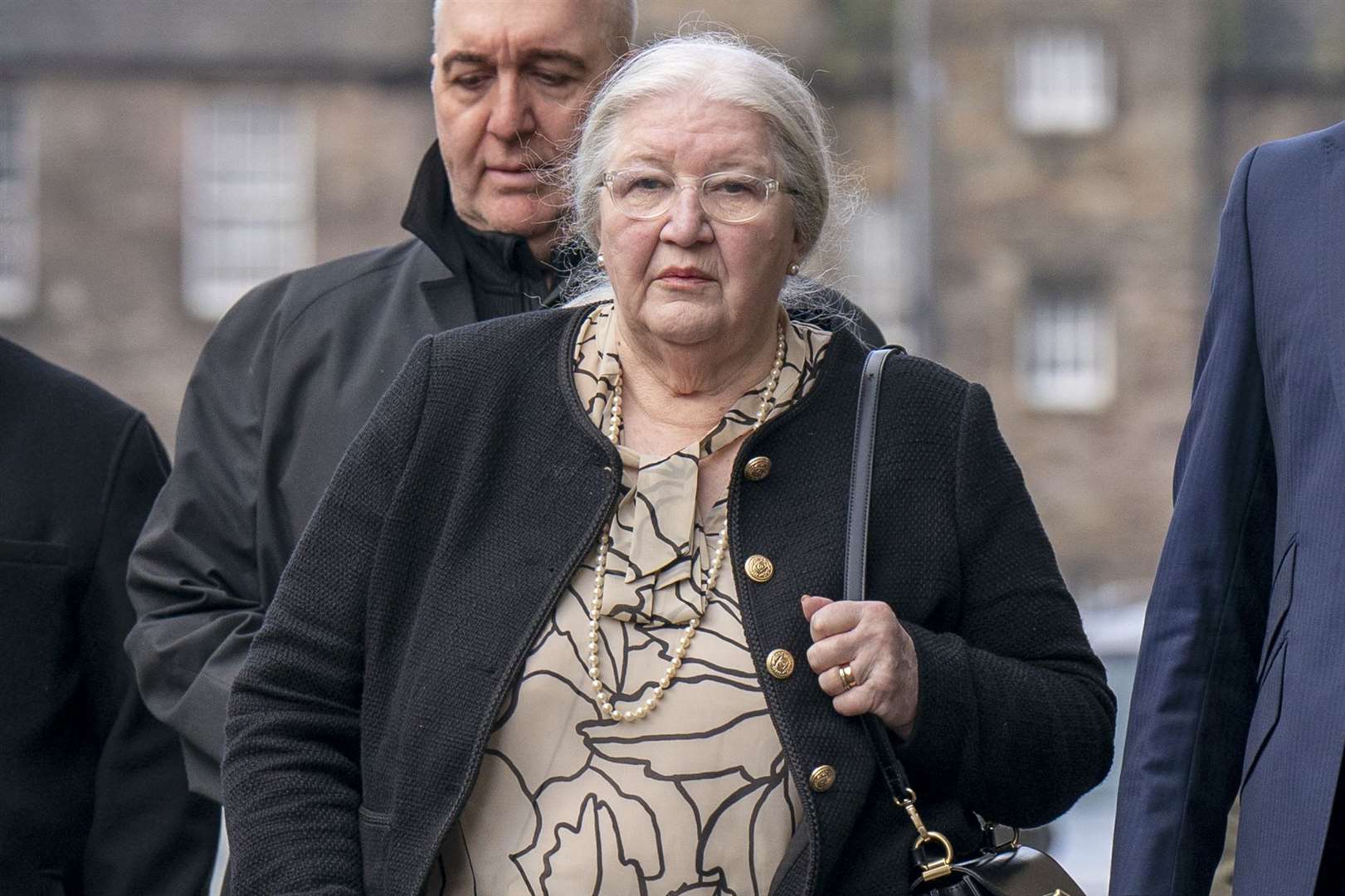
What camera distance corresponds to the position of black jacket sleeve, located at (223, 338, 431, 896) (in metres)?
2.83

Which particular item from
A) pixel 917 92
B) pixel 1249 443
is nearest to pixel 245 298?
pixel 1249 443

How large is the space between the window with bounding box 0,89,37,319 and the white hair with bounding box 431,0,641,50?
26.8 metres

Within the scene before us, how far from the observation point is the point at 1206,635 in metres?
2.79

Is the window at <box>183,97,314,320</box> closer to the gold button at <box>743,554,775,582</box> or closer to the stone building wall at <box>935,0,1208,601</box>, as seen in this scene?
the stone building wall at <box>935,0,1208,601</box>

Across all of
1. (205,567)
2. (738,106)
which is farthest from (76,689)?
(738,106)

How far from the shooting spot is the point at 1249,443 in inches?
111

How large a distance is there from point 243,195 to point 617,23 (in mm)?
26888

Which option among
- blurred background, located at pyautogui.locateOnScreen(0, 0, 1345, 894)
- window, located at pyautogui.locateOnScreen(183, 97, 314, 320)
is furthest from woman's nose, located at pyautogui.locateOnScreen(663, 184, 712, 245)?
window, located at pyautogui.locateOnScreen(183, 97, 314, 320)

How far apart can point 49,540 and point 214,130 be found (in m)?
27.0

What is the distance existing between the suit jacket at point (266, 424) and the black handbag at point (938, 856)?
2.71 ft

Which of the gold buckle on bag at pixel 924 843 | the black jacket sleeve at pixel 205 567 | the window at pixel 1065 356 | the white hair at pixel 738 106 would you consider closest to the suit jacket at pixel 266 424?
the black jacket sleeve at pixel 205 567

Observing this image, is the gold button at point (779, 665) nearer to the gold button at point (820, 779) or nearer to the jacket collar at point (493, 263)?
the gold button at point (820, 779)

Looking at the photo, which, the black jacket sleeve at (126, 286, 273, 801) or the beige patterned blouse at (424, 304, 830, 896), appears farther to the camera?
the black jacket sleeve at (126, 286, 273, 801)

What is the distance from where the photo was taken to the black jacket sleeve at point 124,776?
374 cm
